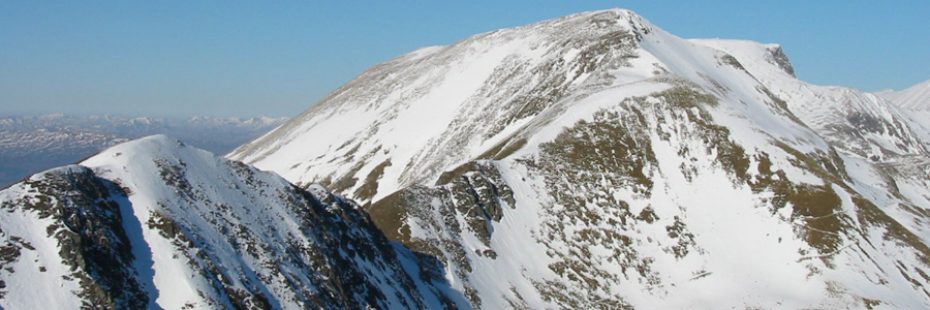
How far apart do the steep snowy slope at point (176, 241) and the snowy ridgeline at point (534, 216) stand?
4.5 inches

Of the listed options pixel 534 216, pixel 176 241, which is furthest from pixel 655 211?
pixel 176 241

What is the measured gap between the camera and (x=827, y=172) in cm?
8750

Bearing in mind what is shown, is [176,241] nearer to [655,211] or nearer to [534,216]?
[534,216]

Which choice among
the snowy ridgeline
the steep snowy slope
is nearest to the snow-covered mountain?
the snowy ridgeline

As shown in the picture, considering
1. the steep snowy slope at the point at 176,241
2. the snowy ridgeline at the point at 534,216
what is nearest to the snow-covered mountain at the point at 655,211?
the snowy ridgeline at the point at 534,216

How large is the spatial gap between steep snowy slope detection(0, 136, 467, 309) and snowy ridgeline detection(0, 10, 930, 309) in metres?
0.11

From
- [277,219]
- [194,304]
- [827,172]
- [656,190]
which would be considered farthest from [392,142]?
[194,304]

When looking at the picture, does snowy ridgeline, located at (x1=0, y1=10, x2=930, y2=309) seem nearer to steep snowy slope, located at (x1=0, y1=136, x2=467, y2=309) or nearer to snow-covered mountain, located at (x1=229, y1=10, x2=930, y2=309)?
steep snowy slope, located at (x1=0, y1=136, x2=467, y2=309)

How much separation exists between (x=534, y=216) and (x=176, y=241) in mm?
45464

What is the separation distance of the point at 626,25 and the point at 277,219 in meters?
121

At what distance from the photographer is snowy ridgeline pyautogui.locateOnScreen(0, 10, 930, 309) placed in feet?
120

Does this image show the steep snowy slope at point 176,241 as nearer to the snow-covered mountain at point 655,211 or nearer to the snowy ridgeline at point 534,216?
the snowy ridgeline at point 534,216

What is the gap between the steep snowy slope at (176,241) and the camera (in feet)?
109

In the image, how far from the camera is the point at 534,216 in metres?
76.6
